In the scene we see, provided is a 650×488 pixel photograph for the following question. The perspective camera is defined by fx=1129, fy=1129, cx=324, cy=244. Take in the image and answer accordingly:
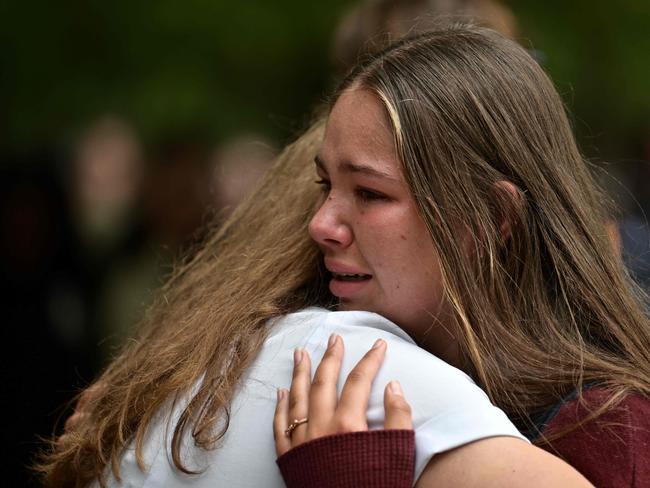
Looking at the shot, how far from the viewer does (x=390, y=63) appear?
2.53 meters

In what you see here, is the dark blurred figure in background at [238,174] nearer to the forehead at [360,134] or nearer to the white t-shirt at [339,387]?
the forehead at [360,134]

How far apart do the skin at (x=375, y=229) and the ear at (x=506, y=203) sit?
184mm

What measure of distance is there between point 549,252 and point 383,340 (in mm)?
507

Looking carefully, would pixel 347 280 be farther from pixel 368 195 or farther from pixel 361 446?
pixel 361 446

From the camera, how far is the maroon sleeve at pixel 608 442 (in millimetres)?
2150

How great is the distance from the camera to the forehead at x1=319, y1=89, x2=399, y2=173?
239cm

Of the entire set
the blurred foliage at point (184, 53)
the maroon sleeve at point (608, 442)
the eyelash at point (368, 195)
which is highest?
the eyelash at point (368, 195)

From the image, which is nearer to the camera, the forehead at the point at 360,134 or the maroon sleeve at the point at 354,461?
the maroon sleeve at the point at 354,461

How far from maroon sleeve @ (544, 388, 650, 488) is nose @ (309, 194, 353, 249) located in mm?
596

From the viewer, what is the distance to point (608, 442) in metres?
2.17

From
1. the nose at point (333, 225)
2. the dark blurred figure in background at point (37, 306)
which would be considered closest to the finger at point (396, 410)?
the nose at point (333, 225)

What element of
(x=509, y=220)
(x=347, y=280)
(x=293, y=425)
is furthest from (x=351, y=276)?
(x=293, y=425)

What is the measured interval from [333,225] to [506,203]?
1.25ft

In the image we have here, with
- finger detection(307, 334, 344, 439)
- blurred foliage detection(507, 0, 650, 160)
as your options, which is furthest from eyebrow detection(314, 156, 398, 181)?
blurred foliage detection(507, 0, 650, 160)
